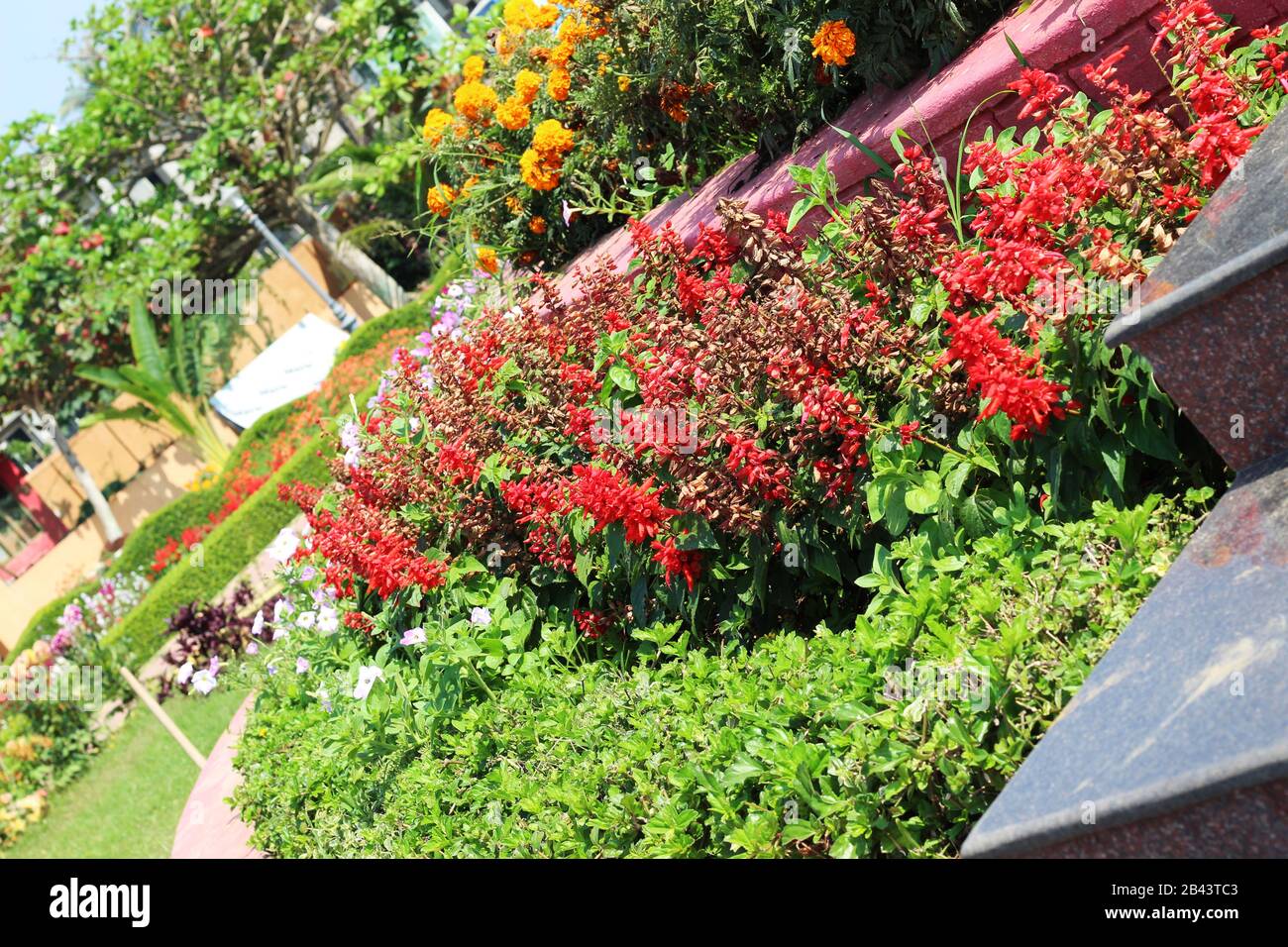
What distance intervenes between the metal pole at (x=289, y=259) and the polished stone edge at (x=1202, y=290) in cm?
1960

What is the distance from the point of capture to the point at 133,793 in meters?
8.98

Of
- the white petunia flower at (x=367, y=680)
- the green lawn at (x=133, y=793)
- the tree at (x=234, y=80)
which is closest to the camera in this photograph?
the white petunia flower at (x=367, y=680)

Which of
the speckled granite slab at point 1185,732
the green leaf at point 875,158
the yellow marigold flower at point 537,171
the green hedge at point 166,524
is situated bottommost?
the speckled granite slab at point 1185,732

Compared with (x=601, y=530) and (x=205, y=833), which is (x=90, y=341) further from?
(x=601, y=530)

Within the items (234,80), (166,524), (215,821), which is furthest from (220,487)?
(215,821)

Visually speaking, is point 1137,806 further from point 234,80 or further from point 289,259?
point 289,259

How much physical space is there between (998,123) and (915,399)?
1.33 m

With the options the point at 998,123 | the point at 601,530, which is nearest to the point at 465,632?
the point at 601,530

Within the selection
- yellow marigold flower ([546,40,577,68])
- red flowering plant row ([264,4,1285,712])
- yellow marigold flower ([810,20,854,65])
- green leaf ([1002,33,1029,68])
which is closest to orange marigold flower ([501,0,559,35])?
yellow marigold flower ([546,40,577,68])

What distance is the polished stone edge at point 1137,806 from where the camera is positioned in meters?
1.76

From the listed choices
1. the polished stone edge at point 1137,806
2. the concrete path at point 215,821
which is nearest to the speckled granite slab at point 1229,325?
the polished stone edge at point 1137,806

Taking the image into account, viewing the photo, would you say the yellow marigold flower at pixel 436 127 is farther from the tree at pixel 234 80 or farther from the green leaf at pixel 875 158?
the tree at pixel 234 80

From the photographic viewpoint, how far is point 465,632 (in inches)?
169

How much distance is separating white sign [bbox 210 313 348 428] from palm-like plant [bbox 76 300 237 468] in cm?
61
